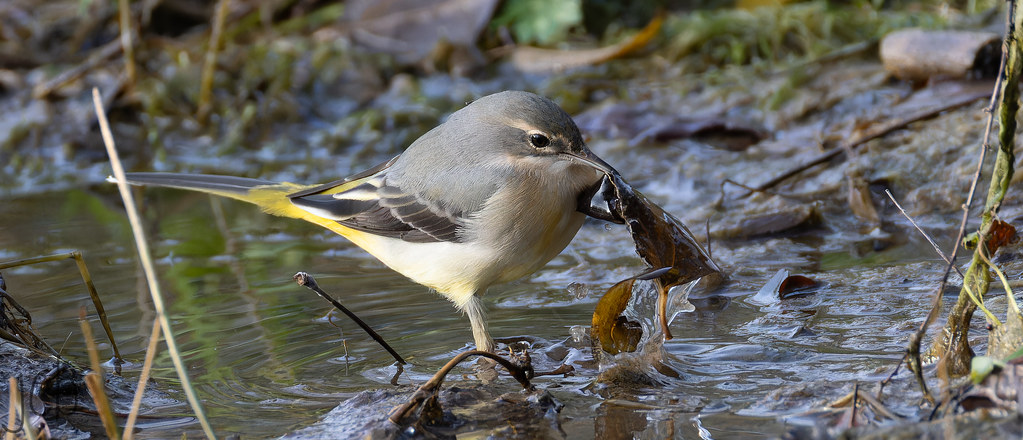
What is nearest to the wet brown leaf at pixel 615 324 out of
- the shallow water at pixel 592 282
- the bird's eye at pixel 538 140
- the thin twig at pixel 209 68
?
the shallow water at pixel 592 282

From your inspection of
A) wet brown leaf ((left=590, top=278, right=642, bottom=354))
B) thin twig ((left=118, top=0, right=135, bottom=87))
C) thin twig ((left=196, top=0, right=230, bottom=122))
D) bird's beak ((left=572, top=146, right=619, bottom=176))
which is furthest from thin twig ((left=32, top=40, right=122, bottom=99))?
wet brown leaf ((left=590, top=278, right=642, bottom=354))

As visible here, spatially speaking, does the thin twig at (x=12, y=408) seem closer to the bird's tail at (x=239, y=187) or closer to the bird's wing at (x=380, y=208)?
the bird's wing at (x=380, y=208)

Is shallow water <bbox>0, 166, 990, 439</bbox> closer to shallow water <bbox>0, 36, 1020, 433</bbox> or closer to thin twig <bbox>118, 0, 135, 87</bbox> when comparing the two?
shallow water <bbox>0, 36, 1020, 433</bbox>

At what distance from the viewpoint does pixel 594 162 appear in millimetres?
4289

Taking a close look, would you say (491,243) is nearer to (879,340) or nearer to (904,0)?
(879,340)

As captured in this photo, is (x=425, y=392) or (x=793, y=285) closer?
(x=425, y=392)

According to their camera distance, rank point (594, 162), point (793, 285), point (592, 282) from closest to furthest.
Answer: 1. point (594, 162)
2. point (793, 285)
3. point (592, 282)

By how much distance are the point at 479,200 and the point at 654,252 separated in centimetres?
92

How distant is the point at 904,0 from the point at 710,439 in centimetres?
772

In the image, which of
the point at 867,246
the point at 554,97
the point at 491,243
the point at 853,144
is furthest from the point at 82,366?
the point at 554,97

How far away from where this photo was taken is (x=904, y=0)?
960 cm

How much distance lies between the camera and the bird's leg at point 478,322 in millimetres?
4422

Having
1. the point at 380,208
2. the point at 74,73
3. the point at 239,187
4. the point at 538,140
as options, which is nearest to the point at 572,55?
the point at 239,187

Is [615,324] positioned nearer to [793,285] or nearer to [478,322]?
[478,322]
